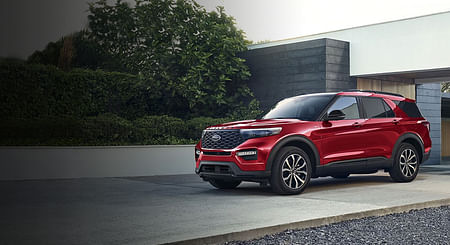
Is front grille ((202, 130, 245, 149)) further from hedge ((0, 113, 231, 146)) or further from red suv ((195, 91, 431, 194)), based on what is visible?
hedge ((0, 113, 231, 146))

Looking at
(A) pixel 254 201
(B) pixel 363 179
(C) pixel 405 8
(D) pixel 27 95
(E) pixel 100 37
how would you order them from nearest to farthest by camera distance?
(A) pixel 254 201 → (B) pixel 363 179 → (D) pixel 27 95 → (C) pixel 405 8 → (E) pixel 100 37

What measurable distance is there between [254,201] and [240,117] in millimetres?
9741

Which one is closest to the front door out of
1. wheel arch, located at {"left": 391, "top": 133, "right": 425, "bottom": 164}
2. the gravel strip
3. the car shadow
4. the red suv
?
the red suv

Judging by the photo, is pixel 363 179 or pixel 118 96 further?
pixel 118 96

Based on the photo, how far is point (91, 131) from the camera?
13.8 meters

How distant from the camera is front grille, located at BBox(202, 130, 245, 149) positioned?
888 centimetres

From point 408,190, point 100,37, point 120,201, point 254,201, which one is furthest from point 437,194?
point 100,37

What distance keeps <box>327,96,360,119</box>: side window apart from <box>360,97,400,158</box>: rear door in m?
0.23

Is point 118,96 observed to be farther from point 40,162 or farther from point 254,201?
point 254,201

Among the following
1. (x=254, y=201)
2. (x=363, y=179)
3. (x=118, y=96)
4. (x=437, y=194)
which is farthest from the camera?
(x=118, y=96)

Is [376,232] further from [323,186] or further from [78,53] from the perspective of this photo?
[78,53]

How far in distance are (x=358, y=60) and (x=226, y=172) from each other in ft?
29.8

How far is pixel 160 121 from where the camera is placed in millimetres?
15172

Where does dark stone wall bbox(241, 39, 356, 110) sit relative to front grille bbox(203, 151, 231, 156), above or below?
above
